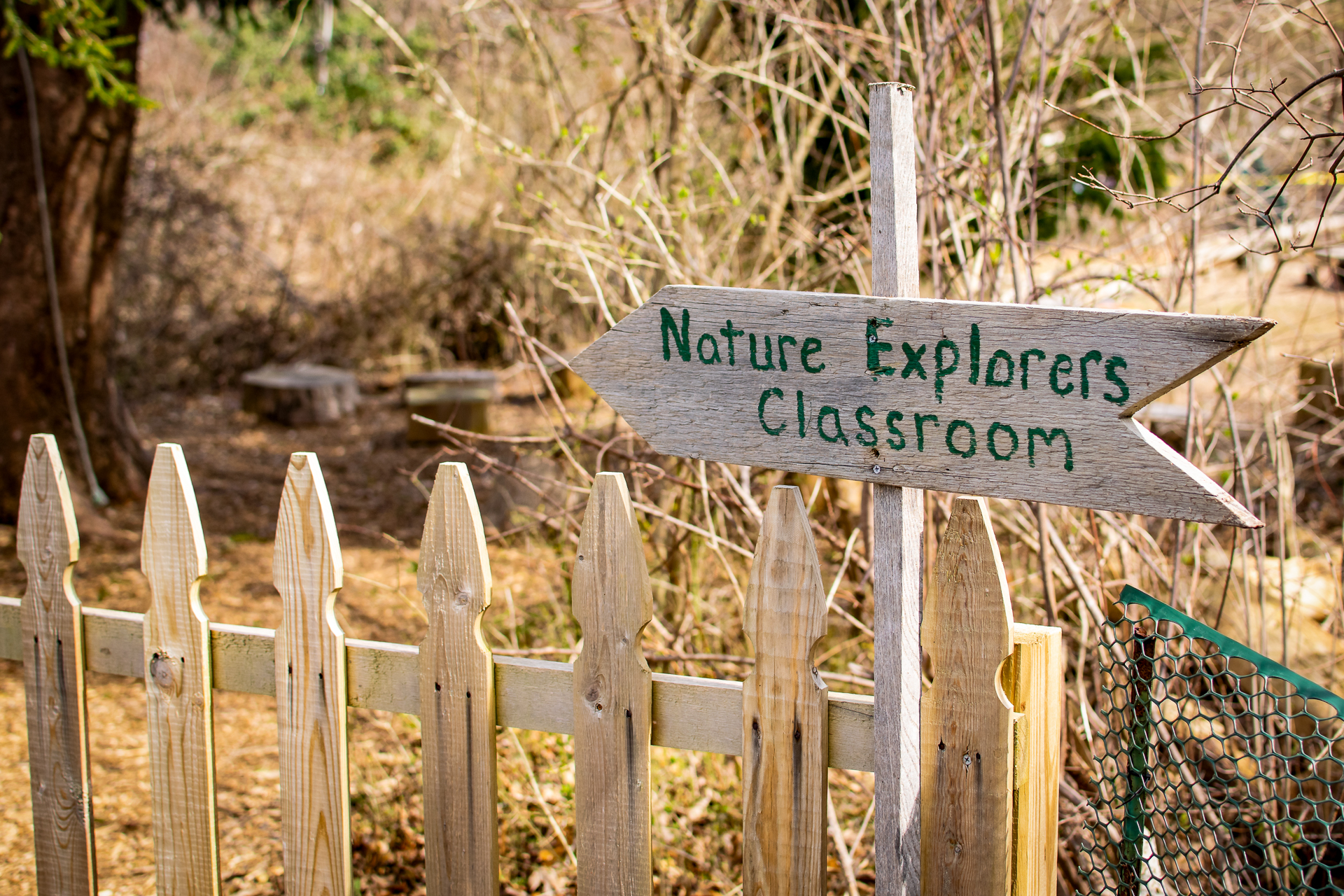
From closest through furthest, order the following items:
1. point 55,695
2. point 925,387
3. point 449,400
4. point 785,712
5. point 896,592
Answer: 1. point 925,387
2. point 896,592
3. point 785,712
4. point 55,695
5. point 449,400

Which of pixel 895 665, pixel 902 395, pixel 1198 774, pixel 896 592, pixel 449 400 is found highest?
pixel 449 400

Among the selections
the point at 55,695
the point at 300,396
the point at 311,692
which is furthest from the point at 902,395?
the point at 300,396

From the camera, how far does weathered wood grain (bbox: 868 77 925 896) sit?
1374mm

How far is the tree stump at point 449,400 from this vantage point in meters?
7.55

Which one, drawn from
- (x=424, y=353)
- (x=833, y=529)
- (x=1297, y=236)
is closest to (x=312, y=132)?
(x=424, y=353)

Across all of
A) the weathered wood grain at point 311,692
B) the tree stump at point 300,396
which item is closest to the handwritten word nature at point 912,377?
the weathered wood grain at point 311,692

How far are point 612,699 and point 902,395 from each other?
69cm

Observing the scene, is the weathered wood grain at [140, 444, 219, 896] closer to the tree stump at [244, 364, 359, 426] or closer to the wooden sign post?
the wooden sign post

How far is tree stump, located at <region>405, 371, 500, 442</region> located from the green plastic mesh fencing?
5.50 metres

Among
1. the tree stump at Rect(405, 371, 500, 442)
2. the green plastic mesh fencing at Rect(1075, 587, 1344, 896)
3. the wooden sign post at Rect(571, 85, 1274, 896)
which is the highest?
the tree stump at Rect(405, 371, 500, 442)

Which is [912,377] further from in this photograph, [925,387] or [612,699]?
[612,699]

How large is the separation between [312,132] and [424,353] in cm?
722

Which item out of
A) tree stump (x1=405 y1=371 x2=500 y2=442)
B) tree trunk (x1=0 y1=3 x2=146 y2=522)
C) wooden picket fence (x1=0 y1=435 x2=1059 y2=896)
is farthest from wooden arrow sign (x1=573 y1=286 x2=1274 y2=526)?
tree stump (x1=405 y1=371 x2=500 y2=442)

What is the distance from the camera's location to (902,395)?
1.35m
